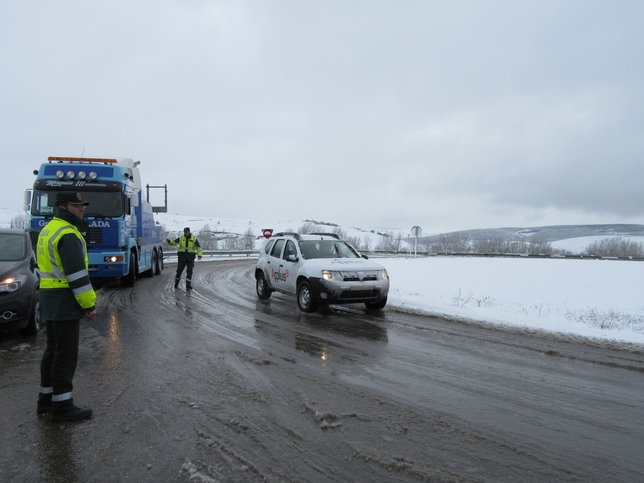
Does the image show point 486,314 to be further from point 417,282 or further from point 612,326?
point 417,282

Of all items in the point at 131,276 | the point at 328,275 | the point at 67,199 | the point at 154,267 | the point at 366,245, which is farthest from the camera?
the point at 366,245

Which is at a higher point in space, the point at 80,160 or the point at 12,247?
the point at 80,160

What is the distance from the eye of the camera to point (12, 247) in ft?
23.6

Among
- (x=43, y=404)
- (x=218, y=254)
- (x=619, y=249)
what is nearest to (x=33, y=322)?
(x=43, y=404)

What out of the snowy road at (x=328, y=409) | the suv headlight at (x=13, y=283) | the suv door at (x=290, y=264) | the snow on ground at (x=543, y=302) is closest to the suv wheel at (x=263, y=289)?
the suv door at (x=290, y=264)

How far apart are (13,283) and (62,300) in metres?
3.50

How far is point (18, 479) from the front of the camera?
2736 mm

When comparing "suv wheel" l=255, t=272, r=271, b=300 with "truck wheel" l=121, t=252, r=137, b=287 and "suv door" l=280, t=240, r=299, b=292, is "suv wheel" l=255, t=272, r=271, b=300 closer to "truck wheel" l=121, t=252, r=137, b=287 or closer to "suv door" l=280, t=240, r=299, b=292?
"suv door" l=280, t=240, r=299, b=292

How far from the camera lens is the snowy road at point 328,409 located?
2928 millimetres

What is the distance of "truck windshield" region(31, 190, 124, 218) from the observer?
11438 millimetres

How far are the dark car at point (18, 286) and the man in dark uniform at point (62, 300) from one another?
3064mm

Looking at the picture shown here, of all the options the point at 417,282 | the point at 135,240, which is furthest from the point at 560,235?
the point at 135,240

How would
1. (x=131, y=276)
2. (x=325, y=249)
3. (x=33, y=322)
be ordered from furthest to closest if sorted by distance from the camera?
(x=131, y=276) < (x=325, y=249) < (x=33, y=322)

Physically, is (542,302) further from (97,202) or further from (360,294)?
(97,202)
